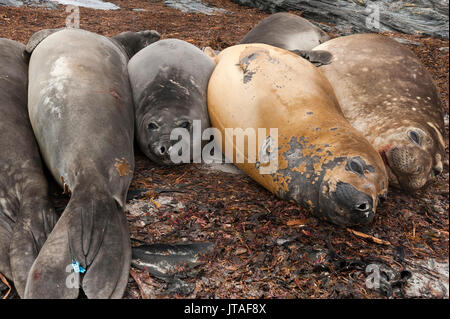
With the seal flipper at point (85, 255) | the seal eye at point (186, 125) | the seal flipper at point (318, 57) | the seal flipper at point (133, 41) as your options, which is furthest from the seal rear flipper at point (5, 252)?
the seal flipper at point (318, 57)

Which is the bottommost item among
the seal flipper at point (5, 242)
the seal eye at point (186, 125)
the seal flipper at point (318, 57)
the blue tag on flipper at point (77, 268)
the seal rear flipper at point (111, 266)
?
the seal flipper at point (5, 242)

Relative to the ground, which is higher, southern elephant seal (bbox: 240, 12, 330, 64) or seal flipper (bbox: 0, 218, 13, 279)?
southern elephant seal (bbox: 240, 12, 330, 64)

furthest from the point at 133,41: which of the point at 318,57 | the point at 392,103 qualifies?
the point at 392,103

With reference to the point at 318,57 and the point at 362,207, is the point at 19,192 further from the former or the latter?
the point at 318,57

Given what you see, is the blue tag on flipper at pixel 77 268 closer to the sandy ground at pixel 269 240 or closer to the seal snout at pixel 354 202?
the sandy ground at pixel 269 240

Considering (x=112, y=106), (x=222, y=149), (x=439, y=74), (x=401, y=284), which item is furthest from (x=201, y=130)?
(x=439, y=74)

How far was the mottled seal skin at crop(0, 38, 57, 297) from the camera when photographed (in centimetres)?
255

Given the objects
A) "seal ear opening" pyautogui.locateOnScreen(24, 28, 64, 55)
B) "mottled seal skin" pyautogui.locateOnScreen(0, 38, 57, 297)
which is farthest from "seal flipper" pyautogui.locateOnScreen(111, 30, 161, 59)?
"mottled seal skin" pyautogui.locateOnScreen(0, 38, 57, 297)

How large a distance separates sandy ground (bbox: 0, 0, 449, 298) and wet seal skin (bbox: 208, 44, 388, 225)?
0.60 ft

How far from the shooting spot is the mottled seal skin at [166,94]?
364 centimetres

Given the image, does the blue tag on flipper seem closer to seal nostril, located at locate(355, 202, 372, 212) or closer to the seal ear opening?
seal nostril, located at locate(355, 202, 372, 212)

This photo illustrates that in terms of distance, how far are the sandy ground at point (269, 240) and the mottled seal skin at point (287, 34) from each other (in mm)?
2076
